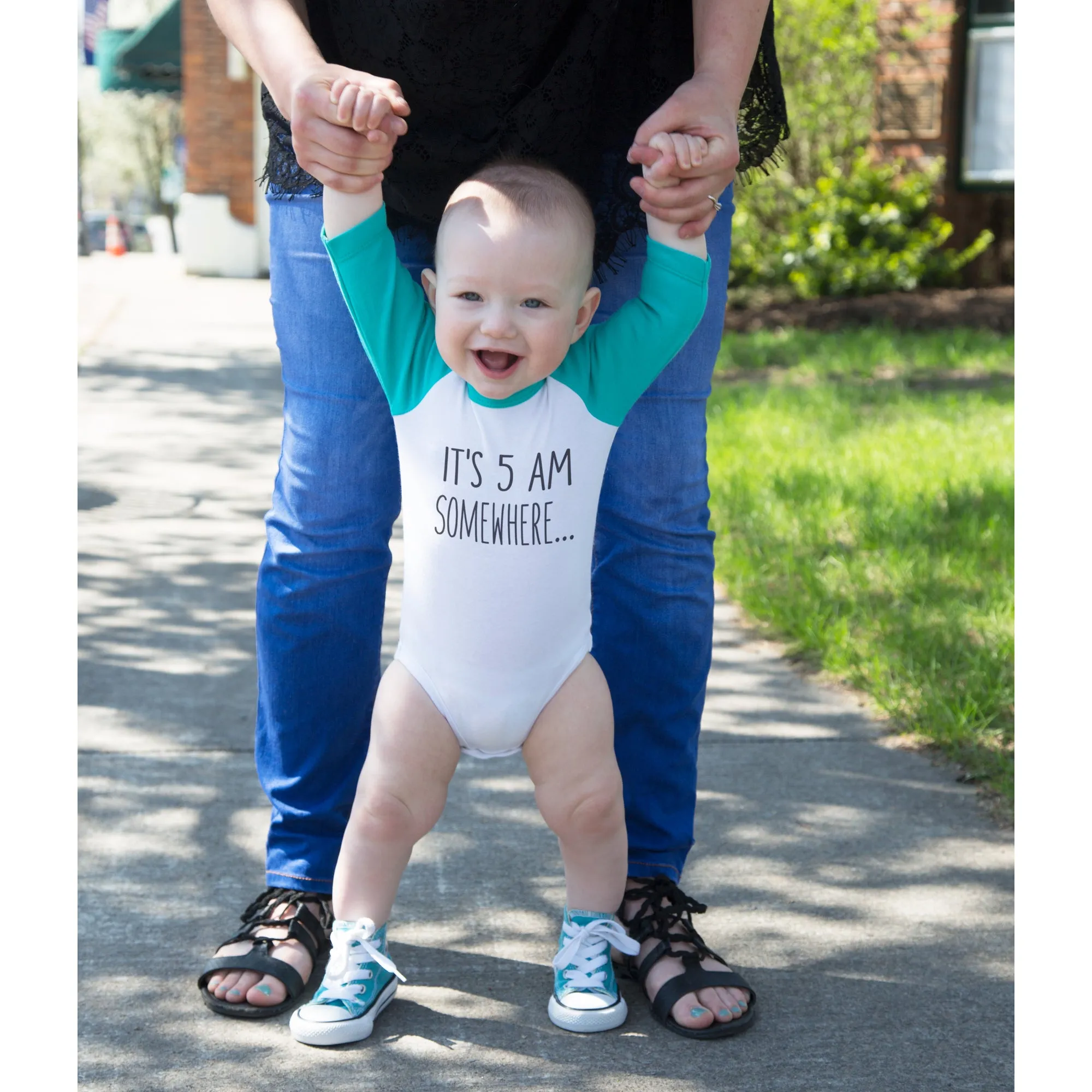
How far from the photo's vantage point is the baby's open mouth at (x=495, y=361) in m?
1.93

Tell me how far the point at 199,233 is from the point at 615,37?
49.3ft

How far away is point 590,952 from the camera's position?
212 cm

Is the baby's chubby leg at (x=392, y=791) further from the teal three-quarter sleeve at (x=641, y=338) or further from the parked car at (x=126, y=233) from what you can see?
the parked car at (x=126, y=233)

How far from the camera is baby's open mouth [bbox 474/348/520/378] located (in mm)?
1934

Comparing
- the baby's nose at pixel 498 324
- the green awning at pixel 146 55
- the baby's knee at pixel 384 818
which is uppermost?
the green awning at pixel 146 55

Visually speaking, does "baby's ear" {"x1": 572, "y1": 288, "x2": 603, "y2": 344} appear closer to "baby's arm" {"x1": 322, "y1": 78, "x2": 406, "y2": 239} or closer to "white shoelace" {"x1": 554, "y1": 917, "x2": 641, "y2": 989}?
"baby's arm" {"x1": 322, "y1": 78, "x2": 406, "y2": 239}

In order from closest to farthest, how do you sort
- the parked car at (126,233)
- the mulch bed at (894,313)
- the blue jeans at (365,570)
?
the blue jeans at (365,570) < the mulch bed at (894,313) < the parked car at (126,233)

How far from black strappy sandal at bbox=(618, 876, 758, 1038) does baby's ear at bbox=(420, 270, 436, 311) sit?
1.01m

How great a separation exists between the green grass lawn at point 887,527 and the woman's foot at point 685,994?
3.45ft

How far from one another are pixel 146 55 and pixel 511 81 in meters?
20.1

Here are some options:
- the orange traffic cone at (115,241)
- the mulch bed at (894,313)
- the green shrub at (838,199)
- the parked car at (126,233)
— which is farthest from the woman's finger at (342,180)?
the parked car at (126,233)

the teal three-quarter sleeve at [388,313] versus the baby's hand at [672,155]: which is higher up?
the baby's hand at [672,155]

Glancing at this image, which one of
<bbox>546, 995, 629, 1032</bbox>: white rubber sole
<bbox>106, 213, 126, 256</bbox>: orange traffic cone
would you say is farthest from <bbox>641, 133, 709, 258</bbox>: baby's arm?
<bbox>106, 213, 126, 256</bbox>: orange traffic cone

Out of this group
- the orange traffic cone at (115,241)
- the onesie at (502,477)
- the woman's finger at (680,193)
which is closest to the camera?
the woman's finger at (680,193)
